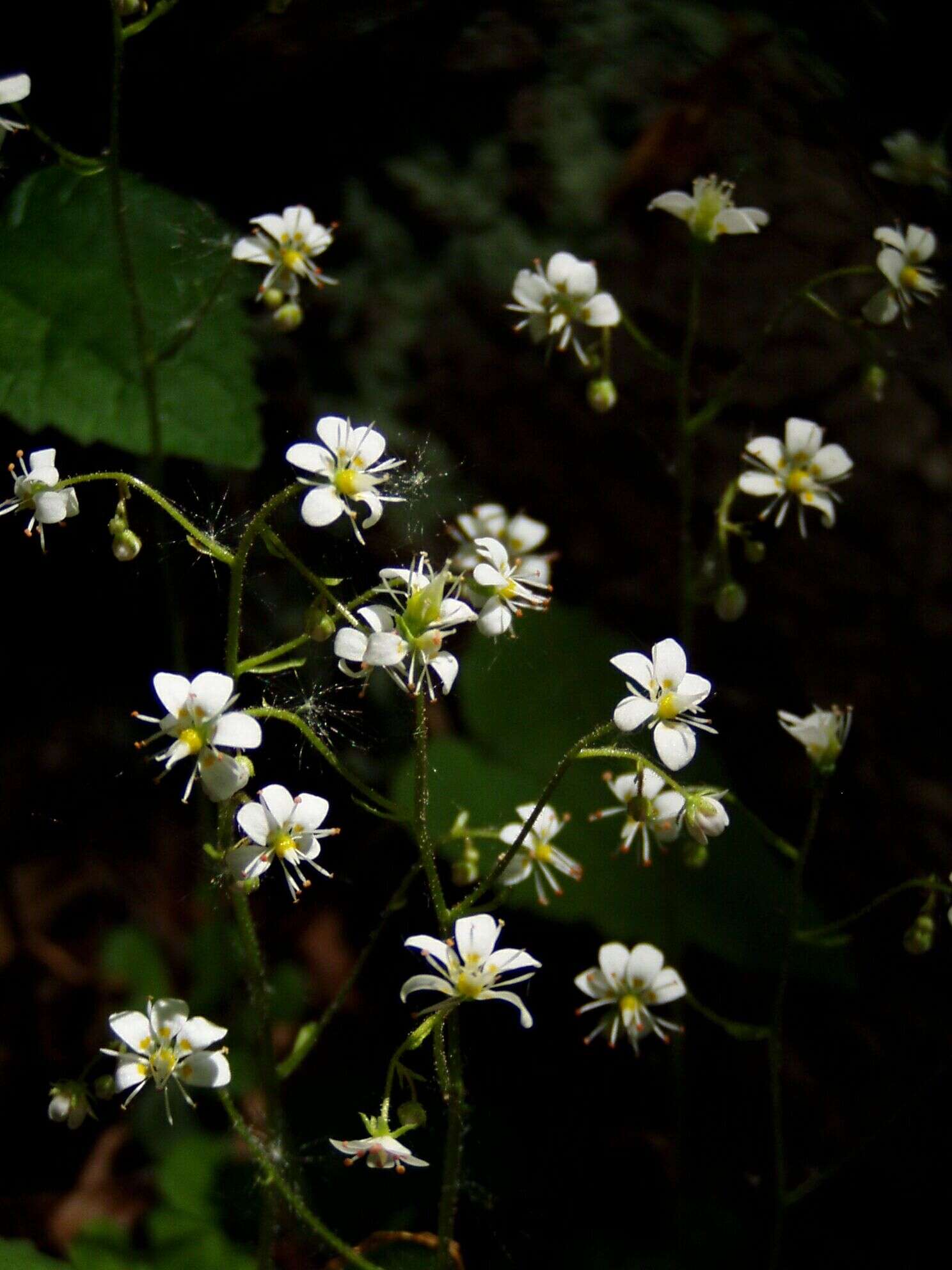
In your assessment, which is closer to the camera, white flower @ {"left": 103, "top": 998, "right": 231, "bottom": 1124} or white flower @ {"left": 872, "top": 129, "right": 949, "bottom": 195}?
white flower @ {"left": 103, "top": 998, "right": 231, "bottom": 1124}

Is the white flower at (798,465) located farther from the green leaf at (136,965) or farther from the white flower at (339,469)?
the green leaf at (136,965)

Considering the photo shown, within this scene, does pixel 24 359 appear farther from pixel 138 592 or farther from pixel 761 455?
pixel 761 455

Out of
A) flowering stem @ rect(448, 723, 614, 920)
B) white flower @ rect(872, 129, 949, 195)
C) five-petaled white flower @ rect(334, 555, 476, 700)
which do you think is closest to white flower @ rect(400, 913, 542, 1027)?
flowering stem @ rect(448, 723, 614, 920)

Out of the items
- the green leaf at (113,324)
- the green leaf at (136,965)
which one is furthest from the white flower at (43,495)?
the green leaf at (136,965)

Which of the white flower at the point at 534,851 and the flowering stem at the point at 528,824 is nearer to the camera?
the flowering stem at the point at 528,824

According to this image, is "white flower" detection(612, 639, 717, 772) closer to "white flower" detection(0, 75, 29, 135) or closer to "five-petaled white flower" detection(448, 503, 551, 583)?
"five-petaled white flower" detection(448, 503, 551, 583)

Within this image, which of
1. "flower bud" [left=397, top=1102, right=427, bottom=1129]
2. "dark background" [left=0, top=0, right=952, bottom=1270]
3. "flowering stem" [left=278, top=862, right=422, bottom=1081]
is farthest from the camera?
"dark background" [left=0, top=0, right=952, bottom=1270]

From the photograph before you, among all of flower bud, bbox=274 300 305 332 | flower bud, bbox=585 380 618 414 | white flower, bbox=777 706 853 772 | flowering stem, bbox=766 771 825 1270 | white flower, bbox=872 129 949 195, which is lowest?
flowering stem, bbox=766 771 825 1270
